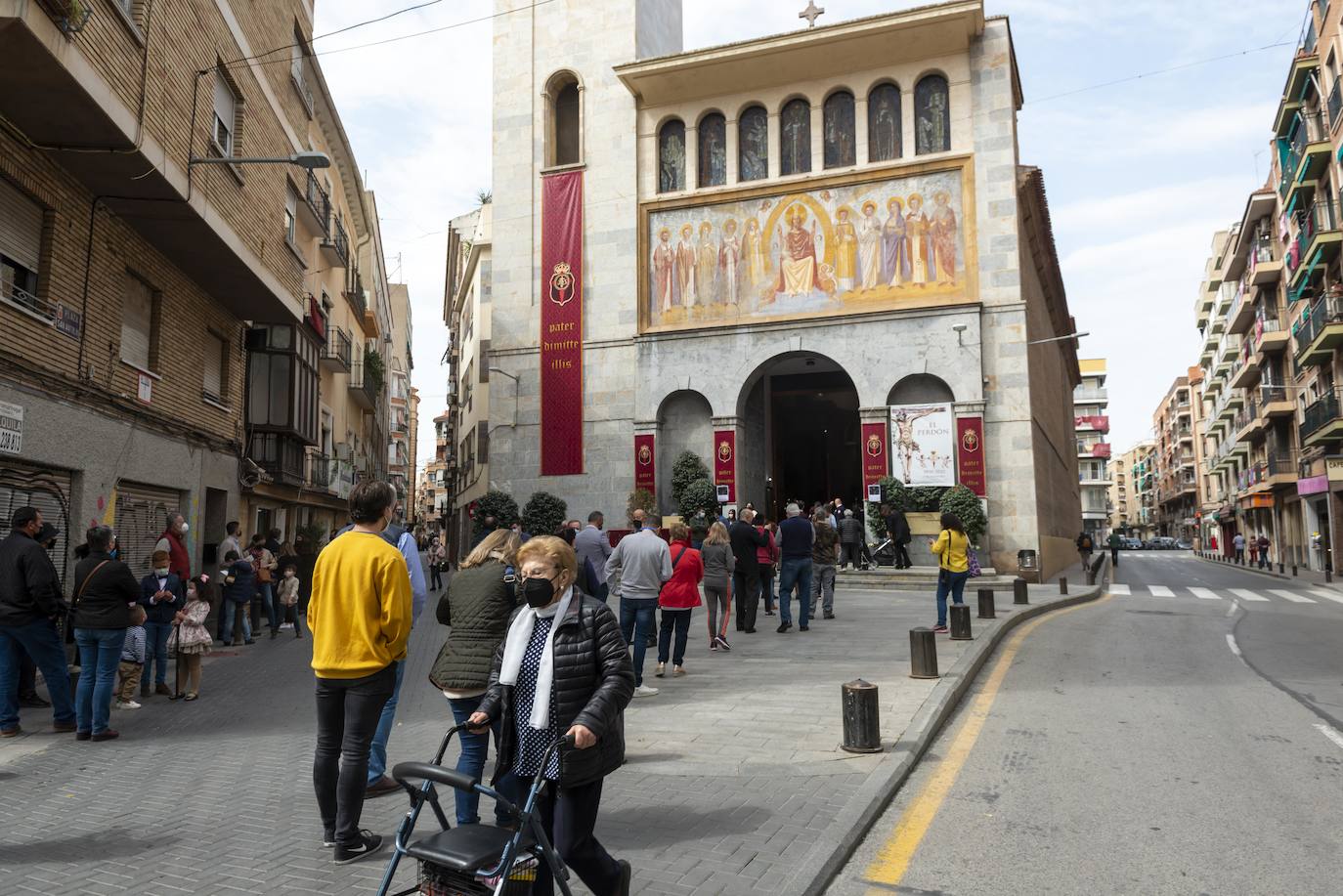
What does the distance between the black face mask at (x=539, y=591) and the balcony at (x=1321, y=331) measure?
3456cm

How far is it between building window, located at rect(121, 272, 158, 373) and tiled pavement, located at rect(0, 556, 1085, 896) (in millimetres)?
5459

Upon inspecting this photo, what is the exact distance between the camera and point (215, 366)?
54.1 ft

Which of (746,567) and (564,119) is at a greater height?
(564,119)

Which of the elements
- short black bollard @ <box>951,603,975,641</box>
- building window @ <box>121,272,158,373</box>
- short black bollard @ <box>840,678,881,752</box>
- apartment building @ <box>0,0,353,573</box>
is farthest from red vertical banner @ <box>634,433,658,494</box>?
short black bollard @ <box>840,678,881,752</box>

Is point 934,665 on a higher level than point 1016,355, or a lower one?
lower

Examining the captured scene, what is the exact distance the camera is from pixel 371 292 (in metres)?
40.7

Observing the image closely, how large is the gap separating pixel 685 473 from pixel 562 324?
642cm

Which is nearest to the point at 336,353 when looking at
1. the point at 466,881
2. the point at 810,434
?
the point at 810,434

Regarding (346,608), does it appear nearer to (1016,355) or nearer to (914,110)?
(1016,355)

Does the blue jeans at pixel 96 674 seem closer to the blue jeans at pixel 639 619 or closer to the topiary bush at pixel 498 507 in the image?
the blue jeans at pixel 639 619

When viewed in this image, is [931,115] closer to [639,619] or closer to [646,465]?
[646,465]

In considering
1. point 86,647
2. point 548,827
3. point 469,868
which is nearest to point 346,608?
point 548,827

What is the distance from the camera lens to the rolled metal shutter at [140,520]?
12516 millimetres

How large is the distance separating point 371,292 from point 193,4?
95.2 ft
